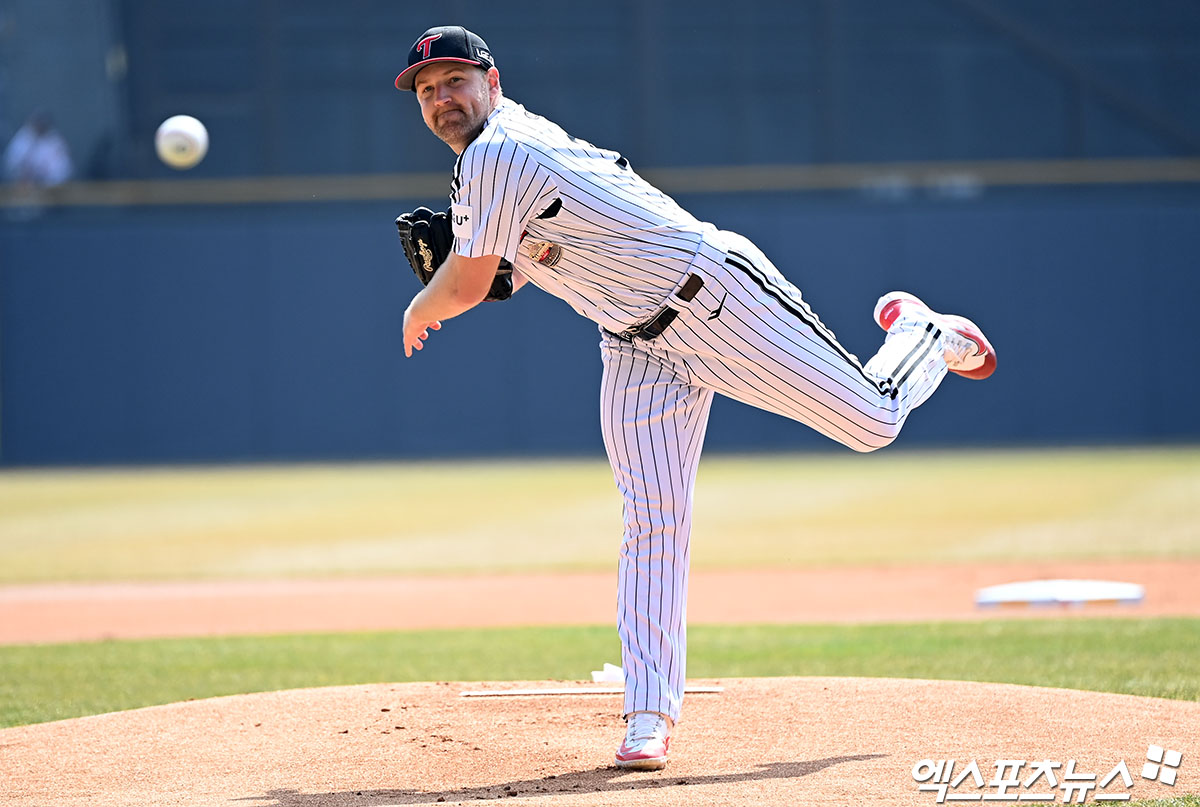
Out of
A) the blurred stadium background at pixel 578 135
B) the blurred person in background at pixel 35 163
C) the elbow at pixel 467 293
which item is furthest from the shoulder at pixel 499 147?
the blurred person in background at pixel 35 163

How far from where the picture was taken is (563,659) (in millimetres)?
5785

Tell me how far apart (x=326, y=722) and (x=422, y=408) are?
14058 mm

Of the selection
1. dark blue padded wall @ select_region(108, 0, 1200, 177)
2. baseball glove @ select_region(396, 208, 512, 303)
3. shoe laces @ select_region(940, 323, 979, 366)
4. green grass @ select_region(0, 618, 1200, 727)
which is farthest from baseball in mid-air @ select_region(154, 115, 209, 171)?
dark blue padded wall @ select_region(108, 0, 1200, 177)

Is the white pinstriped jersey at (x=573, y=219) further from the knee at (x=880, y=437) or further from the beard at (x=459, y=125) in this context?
the knee at (x=880, y=437)

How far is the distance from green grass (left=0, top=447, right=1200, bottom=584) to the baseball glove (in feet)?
18.5

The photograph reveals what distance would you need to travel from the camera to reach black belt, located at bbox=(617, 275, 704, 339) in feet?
10.8

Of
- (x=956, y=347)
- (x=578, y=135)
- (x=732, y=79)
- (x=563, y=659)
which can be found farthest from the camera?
(x=732, y=79)

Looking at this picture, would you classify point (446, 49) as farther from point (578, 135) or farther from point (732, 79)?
point (732, 79)

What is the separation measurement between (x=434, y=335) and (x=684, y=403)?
46.8 ft

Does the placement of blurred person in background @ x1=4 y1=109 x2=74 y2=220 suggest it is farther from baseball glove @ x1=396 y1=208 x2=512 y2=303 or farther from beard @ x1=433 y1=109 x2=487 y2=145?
beard @ x1=433 y1=109 x2=487 y2=145

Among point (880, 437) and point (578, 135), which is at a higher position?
point (578, 135)

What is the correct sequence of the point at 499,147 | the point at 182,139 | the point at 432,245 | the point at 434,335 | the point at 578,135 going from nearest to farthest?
the point at 499,147
the point at 432,245
the point at 182,139
the point at 578,135
the point at 434,335

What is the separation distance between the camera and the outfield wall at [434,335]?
17.6 meters
